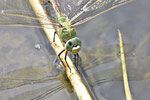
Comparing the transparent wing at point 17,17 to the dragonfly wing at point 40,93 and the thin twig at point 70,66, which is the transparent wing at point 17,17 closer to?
the thin twig at point 70,66

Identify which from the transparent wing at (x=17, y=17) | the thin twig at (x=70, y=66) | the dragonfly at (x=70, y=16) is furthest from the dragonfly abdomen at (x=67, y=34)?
the transparent wing at (x=17, y=17)

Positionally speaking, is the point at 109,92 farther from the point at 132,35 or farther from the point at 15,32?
the point at 15,32

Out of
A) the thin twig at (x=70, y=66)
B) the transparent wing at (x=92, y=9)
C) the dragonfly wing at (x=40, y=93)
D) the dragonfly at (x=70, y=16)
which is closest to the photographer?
the thin twig at (x=70, y=66)

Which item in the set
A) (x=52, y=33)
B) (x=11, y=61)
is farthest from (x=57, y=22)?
(x=11, y=61)

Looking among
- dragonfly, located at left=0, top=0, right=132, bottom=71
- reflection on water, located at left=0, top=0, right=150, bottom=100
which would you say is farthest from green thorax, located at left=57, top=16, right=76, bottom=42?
reflection on water, located at left=0, top=0, right=150, bottom=100

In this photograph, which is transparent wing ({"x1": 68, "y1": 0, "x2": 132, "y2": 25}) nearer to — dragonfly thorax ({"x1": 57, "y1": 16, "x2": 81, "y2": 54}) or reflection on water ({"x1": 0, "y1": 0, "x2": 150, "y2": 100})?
dragonfly thorax ({"x1": 57, "y1": 16, "x2": 81, "y2": 54})

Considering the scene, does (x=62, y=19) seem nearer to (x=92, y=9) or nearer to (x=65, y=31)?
(x=65, y=31)
